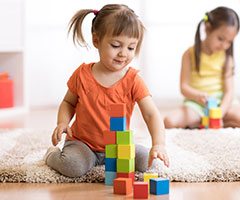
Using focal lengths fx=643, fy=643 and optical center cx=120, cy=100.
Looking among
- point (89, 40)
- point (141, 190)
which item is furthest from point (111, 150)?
point (89, 40)

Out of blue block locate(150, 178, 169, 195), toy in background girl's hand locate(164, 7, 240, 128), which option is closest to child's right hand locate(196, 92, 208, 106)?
toy in background girl's hand locate(164, 7, 240, 128)

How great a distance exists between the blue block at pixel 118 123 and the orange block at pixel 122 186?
0.12 m

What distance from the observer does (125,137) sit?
1500 millimetres

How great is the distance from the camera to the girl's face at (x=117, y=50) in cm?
161

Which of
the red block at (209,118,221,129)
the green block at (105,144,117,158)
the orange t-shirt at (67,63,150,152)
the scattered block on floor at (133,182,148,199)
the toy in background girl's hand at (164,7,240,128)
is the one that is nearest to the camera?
the scattered block on floor at (133,182,148,199)

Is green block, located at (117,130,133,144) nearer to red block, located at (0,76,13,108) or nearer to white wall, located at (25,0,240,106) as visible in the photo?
red block, located at (0,76,13,108)

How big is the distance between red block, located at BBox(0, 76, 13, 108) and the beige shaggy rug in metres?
0.84

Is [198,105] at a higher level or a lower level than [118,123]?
lower

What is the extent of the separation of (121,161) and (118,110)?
0.12 meters

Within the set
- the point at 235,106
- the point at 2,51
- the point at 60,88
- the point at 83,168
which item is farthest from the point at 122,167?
the point at 60,88

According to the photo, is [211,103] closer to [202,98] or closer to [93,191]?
[202,98]

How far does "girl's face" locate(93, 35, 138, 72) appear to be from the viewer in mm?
1609

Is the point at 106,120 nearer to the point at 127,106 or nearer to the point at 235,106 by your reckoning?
the point at 127,106

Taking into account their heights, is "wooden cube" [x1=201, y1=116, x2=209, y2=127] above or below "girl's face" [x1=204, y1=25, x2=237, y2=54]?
below
